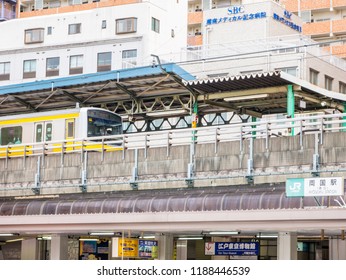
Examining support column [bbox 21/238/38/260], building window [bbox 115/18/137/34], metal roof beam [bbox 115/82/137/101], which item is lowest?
support column [bbox 21/238/38/260]

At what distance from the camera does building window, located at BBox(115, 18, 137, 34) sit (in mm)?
62781

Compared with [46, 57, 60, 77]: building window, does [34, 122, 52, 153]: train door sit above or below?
below

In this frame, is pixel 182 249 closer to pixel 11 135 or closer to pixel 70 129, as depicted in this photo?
pixel 70 129

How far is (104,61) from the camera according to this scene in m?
63.2

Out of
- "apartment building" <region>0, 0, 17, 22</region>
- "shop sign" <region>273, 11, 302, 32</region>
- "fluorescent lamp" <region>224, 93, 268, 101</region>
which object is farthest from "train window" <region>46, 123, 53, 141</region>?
"apartment building" <region>0, 0, 17, 22</region>

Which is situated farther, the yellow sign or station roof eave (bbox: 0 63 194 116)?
station roof eave (bbox: 0 63 194 116)

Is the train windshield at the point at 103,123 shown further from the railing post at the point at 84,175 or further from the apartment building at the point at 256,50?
the apartment building at the point at 256,50

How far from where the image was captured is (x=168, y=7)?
217ft

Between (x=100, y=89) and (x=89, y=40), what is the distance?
23167 mm

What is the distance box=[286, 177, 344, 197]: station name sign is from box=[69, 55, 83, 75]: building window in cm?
4116

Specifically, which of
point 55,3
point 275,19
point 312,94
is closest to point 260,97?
point 312,94

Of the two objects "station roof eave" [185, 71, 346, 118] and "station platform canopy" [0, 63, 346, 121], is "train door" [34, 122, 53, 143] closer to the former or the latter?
"station platform canopy" [0, 63, 346, 121]

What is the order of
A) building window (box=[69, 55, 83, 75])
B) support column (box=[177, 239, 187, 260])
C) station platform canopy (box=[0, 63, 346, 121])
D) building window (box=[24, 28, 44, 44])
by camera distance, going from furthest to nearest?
1. building window (box=[24, 28, 44, 44])
2. building window (box=[69, 55, 83, 75])
3. station platform canopy (box=[0, 63, 346, 121])
4. support column (box=[177, 239, 187, 260])

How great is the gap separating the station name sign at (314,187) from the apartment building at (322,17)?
2129 inches
